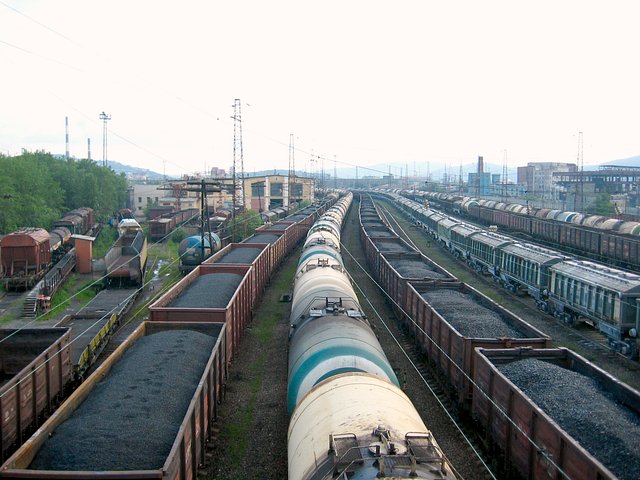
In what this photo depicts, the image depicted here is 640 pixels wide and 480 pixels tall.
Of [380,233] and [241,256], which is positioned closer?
[241,256]

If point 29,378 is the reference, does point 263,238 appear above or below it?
above

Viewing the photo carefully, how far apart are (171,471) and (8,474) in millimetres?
1957

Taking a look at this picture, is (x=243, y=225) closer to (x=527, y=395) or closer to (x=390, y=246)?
(x=390, y=246)

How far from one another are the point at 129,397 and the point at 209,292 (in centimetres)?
882

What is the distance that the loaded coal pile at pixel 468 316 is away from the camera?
13662 millimetres

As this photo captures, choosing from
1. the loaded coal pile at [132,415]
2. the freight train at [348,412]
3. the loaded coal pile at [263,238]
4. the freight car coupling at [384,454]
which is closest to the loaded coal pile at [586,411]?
the freight train at [348,412]

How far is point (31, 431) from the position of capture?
10.8 metres

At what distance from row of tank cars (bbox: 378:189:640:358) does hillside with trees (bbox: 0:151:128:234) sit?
33.9m

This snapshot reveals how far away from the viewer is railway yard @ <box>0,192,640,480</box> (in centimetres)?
711

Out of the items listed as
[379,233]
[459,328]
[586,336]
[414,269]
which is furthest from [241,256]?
[586,336]

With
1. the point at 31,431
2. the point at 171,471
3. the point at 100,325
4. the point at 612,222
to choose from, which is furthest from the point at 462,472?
the point at 612,222

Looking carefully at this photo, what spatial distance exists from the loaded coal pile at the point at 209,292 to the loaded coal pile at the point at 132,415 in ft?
14.5

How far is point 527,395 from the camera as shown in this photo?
378 inches

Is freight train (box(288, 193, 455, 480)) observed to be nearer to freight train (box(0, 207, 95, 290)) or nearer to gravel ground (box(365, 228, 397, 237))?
freight train (box(0, 207, 95, 290))
